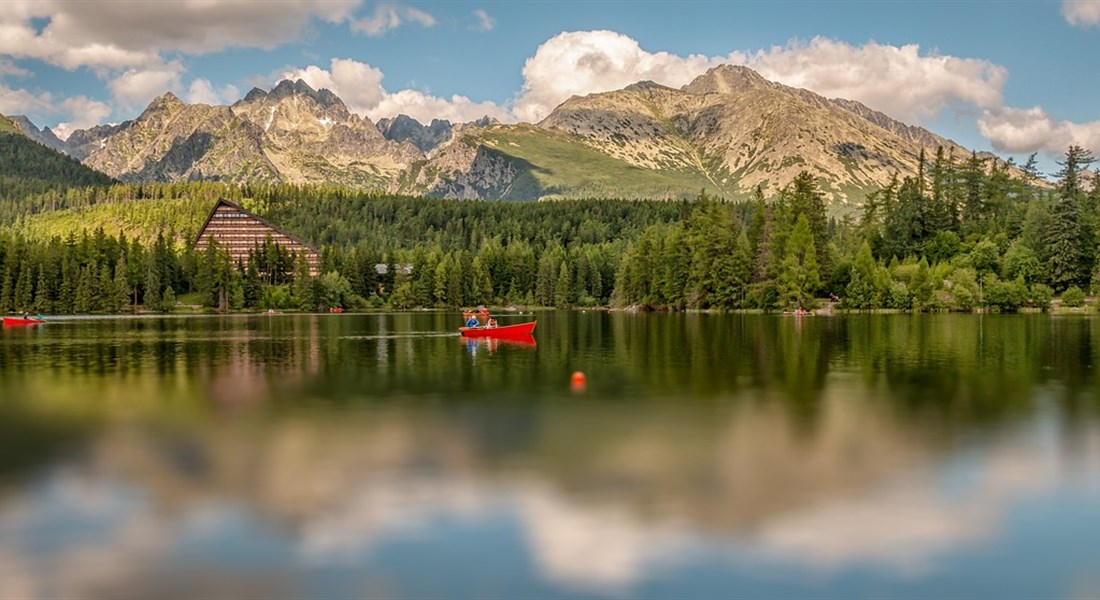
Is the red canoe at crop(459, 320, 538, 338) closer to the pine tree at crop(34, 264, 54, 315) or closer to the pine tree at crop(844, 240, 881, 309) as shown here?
the pine tree at crop(844, 240, 881, 309)

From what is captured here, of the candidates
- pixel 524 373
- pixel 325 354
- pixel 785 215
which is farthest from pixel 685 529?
pixel 785 215

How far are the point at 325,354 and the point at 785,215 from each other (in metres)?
108

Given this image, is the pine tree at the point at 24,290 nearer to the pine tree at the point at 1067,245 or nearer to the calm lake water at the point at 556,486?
the calm lake water at the point at 556,486

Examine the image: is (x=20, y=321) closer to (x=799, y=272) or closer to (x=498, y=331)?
(x=498, y=331)

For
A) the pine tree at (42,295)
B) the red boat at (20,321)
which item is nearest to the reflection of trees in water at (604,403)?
the red boat at (20,321)

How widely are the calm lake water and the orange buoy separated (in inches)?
67.8

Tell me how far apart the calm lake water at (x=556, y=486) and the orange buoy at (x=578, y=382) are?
67.8 inches

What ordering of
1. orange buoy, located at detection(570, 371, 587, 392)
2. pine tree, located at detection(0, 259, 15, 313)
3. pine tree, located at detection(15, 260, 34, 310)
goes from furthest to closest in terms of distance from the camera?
pine tree, located at detection(0, 259, 15, 313), pine tree, located at detection(15, 260, 34, 310), orange buoy, located at detection(570, 371, 587, 392)

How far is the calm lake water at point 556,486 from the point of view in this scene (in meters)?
17.3

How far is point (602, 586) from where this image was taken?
1661cm

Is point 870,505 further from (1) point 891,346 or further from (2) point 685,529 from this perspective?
(1) point 891,346

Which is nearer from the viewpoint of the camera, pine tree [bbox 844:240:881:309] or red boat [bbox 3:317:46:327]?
red boat [bbox 3:317:46:327]

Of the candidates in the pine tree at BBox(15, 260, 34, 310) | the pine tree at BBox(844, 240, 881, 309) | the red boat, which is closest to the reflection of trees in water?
the pine tree at BBox(844, 240, 881, 309)

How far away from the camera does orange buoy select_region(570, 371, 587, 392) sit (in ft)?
153
